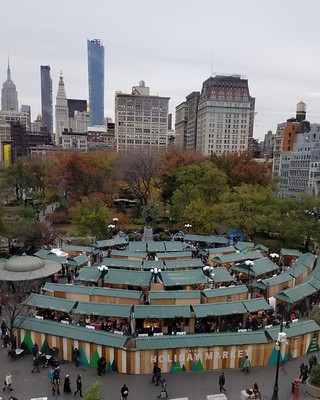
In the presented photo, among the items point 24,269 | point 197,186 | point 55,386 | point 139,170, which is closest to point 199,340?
point 55,386

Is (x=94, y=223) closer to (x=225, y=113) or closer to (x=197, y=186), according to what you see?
(x=197, y=186)

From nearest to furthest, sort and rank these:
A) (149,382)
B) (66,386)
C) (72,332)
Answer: (66,386) → (149,382) → (72,332)

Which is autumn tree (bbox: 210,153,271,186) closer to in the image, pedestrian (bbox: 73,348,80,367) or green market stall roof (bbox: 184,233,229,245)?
A: green market stall roof (bbox: 184,233,229,245)

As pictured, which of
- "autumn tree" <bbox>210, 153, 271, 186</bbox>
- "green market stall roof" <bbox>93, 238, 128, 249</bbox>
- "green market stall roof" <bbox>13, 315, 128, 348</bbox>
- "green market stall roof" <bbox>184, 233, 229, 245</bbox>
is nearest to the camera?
"green market stall roof" <bbox>13, 315, 128, 348</bbox>

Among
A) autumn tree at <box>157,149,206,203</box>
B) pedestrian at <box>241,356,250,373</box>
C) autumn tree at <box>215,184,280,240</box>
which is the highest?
autumn tree at <box>157,149,206,203</box>

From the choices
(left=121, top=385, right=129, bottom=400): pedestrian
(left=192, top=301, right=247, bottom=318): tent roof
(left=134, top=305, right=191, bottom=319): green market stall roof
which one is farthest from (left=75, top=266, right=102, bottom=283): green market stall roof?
(left=121, top=385, right=129, bottom=400): pedestrian

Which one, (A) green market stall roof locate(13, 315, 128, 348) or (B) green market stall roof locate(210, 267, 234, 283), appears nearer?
(A) green market stall roof locate(13, 315, 128, 348)
